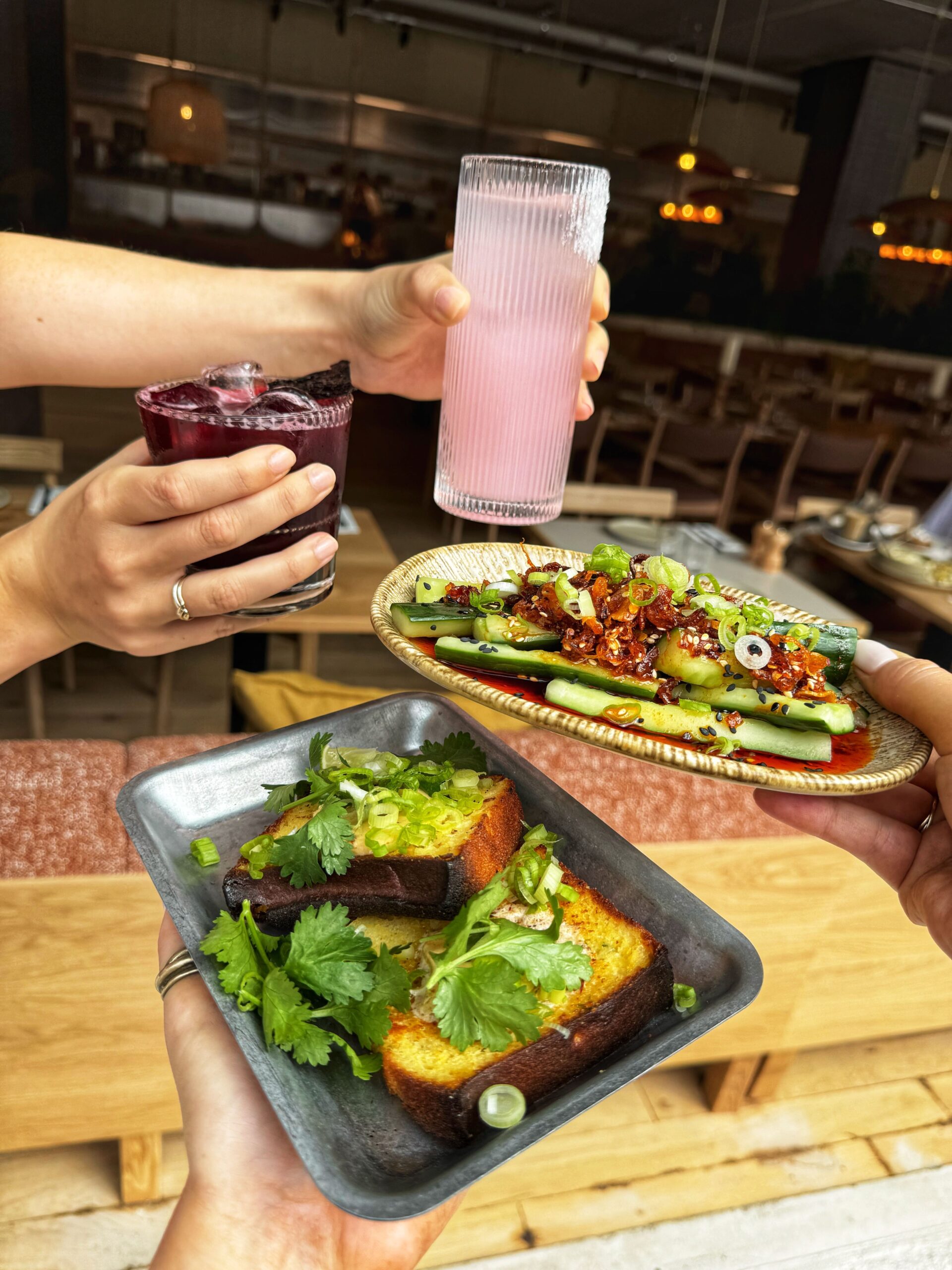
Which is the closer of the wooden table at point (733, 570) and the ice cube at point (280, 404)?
the ice cube at point (280, 404)

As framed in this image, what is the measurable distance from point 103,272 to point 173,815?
1091mm

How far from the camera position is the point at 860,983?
8.57 feet

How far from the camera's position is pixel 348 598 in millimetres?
3287

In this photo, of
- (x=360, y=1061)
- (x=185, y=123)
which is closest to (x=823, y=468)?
(x=185, y=123)

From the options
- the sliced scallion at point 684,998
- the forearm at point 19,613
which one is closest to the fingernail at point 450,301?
the forearm at point 19,613

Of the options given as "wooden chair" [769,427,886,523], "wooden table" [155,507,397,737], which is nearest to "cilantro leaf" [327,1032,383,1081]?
"wooden table" [155,507,397,737]

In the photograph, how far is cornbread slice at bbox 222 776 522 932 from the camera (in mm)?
928

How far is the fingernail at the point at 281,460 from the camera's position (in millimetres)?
1023

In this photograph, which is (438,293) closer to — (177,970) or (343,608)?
(177,970)

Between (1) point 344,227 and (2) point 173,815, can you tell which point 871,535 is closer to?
(1) point 344,227

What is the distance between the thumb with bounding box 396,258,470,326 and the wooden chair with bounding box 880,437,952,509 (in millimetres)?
6669

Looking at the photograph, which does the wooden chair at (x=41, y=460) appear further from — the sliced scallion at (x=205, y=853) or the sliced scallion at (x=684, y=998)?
the sliced scallion at (x=684, y=998)

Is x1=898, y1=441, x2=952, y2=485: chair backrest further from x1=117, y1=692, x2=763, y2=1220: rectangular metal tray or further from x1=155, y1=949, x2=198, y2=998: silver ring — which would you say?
x1=155, y1=949, x2=198, y2=998: silver ring

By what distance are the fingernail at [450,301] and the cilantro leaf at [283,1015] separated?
2.69 ft
